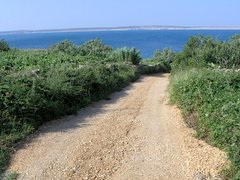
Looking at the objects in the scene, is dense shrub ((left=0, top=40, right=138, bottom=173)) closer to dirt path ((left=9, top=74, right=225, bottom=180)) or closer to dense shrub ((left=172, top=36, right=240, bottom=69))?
dirt path ((left=9, top=74, right=225, bottom=180))

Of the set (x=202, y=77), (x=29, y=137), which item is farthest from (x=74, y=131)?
(x=202, y=77)

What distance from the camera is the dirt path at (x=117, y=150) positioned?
8461mm

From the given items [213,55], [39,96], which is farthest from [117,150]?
[213,55]

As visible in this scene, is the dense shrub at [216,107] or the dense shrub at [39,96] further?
the dense shrub at [39,96]

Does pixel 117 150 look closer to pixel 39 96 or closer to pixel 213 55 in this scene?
pixel 39 96

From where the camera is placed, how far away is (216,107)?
36.7 feet

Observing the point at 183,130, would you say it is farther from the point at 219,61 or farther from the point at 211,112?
the point at 219,61

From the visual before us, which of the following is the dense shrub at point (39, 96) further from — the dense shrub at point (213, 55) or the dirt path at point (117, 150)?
the dense shrub at point (213, 55)

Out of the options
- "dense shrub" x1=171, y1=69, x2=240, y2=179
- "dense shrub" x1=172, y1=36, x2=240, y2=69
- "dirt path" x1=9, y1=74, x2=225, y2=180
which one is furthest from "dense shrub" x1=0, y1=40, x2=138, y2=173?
"dense shrub" x1=172, y1=36, x2=240, y2=69

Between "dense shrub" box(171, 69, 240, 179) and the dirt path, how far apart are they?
36 cm

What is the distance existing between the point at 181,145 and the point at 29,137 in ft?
12.2

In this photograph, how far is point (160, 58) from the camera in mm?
41656

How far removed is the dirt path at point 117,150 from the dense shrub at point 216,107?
36 cm

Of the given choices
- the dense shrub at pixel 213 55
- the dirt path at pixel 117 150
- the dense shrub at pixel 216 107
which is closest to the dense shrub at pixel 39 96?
the dirt path at pixel 117 150
